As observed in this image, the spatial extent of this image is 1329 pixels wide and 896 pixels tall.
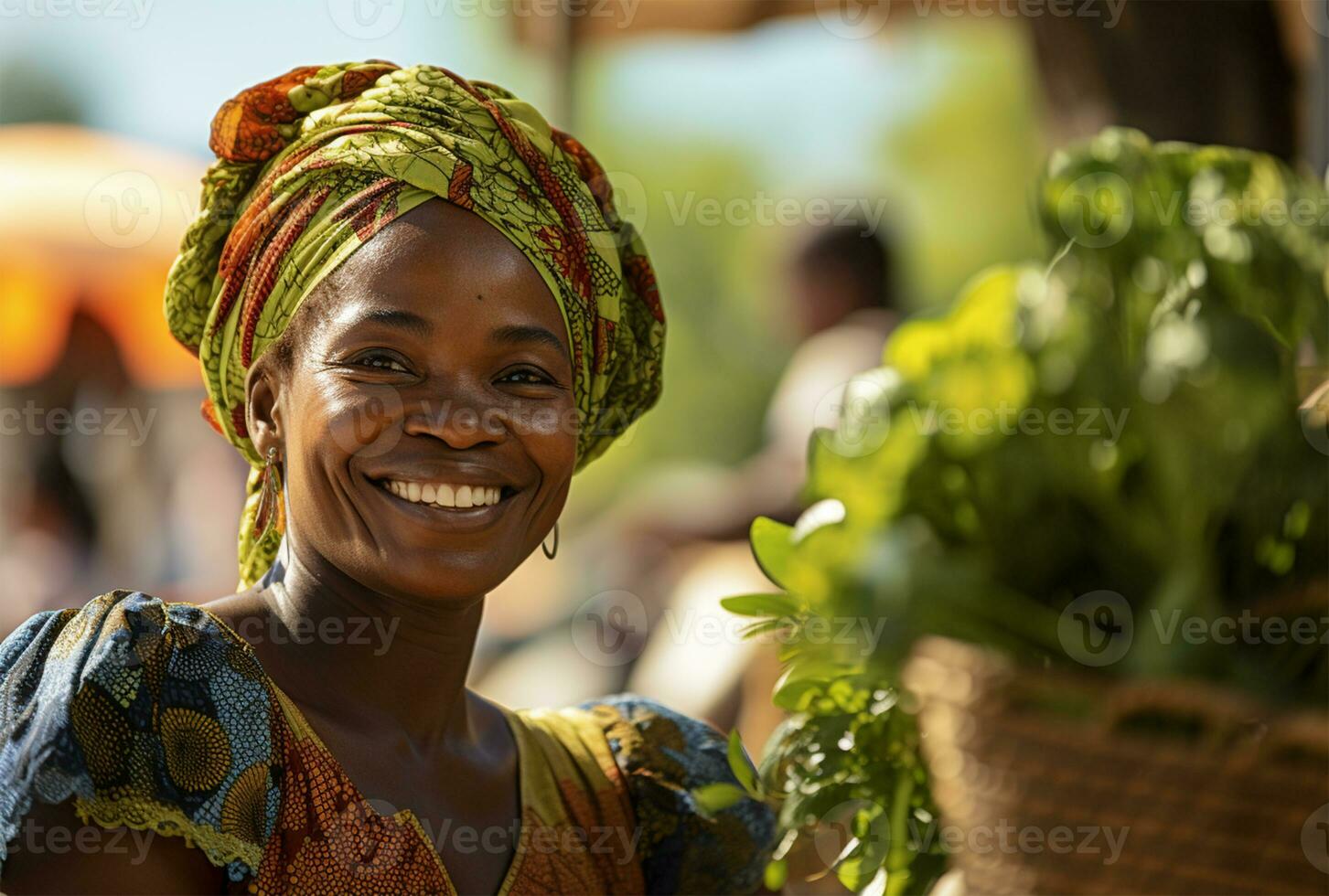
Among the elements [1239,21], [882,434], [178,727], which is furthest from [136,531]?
[882,434]

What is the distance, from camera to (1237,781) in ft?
3.76

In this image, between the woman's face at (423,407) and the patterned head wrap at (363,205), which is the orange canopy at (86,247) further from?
the woman's face at (423,407)

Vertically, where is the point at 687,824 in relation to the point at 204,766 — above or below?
below

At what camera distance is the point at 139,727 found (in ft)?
5.79

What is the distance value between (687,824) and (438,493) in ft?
2.27

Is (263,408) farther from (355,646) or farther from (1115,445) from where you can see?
(1115,445)

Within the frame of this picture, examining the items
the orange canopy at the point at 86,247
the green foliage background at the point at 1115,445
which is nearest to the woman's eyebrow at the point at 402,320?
the green foliage background at the point at 1115,445

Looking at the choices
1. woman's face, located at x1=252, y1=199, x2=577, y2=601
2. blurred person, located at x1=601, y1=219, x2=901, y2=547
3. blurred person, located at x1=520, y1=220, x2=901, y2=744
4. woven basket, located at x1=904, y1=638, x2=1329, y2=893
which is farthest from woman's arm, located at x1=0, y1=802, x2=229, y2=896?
blurred person, located at x1=601, y1=219, x2=901, y2=547

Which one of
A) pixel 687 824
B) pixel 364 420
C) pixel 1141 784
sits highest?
pixel 364 420

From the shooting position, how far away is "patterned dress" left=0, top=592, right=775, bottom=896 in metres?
1.72

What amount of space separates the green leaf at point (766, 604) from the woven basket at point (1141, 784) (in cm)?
31

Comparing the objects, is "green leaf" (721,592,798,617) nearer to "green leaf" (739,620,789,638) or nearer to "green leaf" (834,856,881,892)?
"green leaf" (739,620,789,638)

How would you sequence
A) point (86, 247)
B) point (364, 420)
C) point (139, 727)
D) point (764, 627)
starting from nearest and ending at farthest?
point (764, 627) < point (139, 727) < point (364, 420) < point (86, 247)

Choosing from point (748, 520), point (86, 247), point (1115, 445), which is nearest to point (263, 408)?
point (1115, 445)
